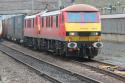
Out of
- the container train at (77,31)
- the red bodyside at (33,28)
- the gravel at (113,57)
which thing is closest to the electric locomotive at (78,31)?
the container train at (77,31)

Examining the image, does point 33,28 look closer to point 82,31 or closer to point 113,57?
point 113,57

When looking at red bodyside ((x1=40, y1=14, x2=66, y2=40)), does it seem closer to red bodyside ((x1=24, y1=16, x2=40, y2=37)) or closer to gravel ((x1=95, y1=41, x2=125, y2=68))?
red bodyside ((x1=24, y1=16, x2=40, y2=37))

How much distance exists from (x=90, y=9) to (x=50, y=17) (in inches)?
145

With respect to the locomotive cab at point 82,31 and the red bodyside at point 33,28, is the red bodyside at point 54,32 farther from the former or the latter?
the red bodyside at point 33,28

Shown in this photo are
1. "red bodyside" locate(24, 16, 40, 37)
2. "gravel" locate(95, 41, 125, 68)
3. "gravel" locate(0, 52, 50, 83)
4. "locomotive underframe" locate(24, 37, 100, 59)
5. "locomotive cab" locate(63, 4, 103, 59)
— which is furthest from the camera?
"red bodyside" locate(24, 16, 40, 37)

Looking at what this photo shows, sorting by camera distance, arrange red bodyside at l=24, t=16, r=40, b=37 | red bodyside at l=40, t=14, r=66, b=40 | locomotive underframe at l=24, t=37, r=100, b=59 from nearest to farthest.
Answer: locomotive underframe at l=24, t=37, r=100, b=59, red bodyside at l=40, t=14, r=66, b=40, red bodyside at l=24, t=16, r=40, b=37

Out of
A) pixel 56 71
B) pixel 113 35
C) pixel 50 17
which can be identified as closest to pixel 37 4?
pixel 113 35

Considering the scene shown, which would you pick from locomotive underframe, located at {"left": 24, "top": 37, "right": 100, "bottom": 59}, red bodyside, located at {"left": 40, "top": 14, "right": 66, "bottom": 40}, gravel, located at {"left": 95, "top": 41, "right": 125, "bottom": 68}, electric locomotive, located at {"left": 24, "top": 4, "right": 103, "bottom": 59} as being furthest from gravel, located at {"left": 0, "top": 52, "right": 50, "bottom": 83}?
gravel, located at {"left": 95, "top": 41, "right": 125, "bottom": 68}

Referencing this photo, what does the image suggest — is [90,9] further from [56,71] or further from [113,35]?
[113,35]

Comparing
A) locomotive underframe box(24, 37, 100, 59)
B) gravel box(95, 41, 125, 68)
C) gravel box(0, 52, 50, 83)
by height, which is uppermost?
locomotive underframe box(24, 37, 100, 59)

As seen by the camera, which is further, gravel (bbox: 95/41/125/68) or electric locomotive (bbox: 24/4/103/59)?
electric locomotive (bbox: 24/4/103/59)

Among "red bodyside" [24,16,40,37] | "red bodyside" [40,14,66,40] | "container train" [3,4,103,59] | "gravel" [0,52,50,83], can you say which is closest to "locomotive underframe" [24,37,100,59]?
"container train" [3,4,103,59]

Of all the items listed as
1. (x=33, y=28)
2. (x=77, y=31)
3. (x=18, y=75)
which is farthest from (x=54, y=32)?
(x=18, y=75)

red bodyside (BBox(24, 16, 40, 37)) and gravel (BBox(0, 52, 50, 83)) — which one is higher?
red bodyside (BBox(24, 16, 40, 37))
